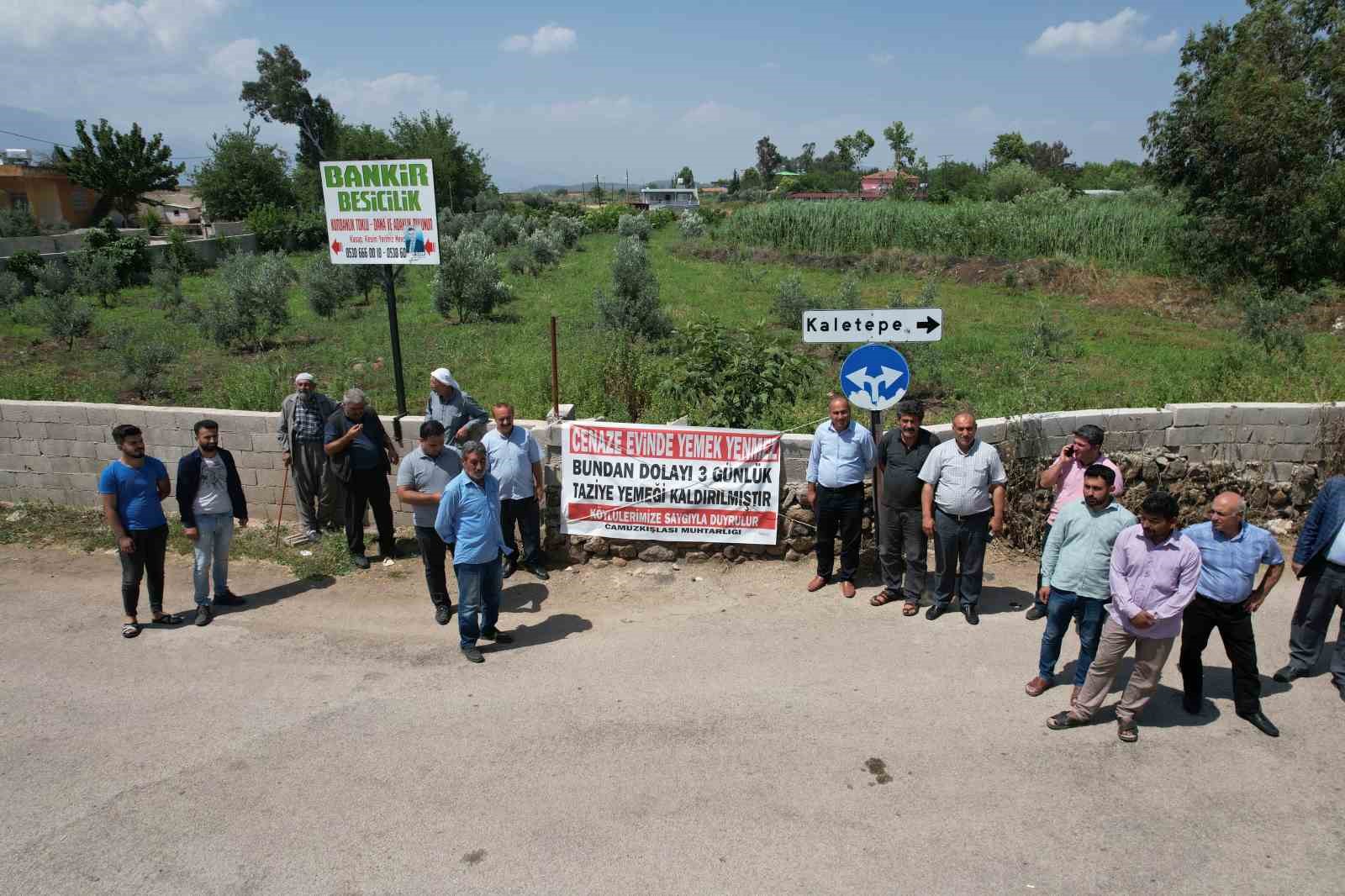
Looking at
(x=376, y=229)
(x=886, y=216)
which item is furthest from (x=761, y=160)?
(x=376, y=229)

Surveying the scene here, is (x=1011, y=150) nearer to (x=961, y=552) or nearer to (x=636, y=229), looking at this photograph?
(x=636, y=229)

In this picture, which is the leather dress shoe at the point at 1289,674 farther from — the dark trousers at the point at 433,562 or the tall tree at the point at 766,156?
the tall tree at the point at 766,156

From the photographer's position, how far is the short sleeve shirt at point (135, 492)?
6555mm

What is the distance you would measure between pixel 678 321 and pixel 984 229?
543 inches

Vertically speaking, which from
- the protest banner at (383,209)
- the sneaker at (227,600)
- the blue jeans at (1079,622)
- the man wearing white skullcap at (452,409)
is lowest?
the sneaker at (227,600)

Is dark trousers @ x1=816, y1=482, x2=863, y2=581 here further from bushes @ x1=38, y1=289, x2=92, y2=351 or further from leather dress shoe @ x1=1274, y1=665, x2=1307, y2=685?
bushes @ x1=38, y1=289, x2=92, y2=351

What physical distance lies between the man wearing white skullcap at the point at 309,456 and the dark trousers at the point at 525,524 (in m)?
2.10

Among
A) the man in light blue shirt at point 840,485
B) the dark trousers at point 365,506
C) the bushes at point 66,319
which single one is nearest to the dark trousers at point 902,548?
the man in light blue shirt at point 840,485

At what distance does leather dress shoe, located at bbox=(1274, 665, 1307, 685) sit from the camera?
19.1 feet

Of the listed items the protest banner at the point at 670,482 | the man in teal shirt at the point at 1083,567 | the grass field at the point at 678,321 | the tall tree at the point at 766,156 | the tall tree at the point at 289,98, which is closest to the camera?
the man in teal shirt at the point at 1083,567

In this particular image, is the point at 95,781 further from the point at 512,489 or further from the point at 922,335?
the point at 922,335

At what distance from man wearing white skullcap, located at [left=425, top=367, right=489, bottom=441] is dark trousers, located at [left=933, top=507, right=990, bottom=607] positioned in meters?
4.24

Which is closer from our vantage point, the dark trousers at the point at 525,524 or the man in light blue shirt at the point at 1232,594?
the man in light blue shirt at the point at 1232,594

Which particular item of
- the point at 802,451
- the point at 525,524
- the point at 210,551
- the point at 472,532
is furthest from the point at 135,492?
the point at 802,451
